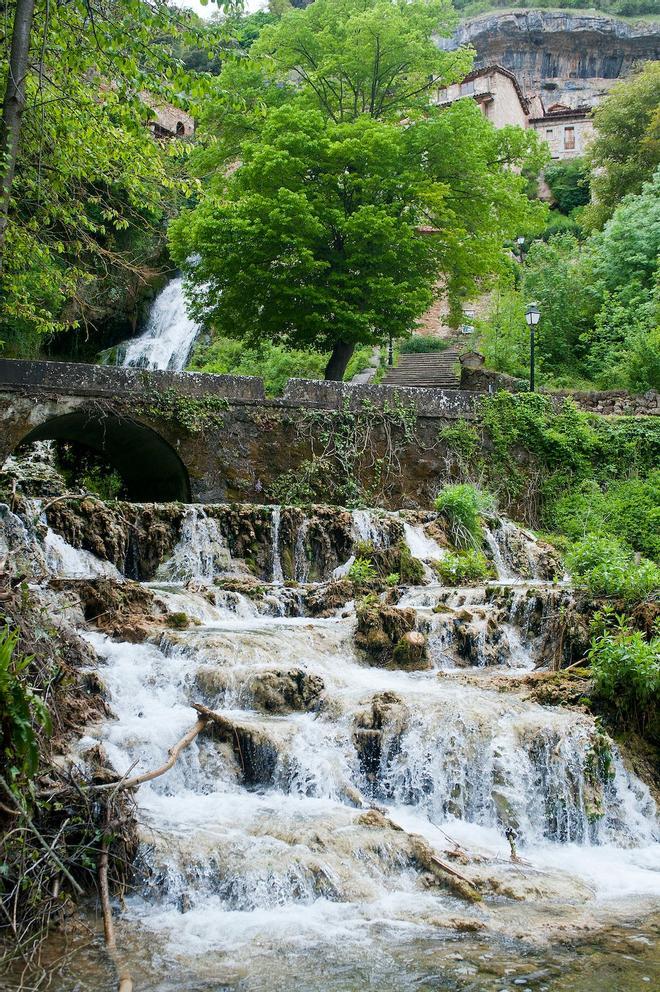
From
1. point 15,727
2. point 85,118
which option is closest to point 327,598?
point 85,118

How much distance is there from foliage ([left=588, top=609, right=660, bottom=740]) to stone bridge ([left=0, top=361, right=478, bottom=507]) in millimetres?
8415

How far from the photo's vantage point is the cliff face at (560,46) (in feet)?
209

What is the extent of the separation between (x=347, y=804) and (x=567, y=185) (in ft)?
151

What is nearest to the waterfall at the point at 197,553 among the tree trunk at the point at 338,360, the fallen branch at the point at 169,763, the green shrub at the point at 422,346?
the fallen branch at the point at 169,763

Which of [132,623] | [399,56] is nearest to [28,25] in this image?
[132,623]

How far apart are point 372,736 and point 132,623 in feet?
9.99

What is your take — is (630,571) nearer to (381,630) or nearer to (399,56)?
(381,630)

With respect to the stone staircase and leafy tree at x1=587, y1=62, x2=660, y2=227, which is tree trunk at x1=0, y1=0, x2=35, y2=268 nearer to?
the stone staircase

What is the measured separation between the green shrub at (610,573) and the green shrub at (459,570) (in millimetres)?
2858

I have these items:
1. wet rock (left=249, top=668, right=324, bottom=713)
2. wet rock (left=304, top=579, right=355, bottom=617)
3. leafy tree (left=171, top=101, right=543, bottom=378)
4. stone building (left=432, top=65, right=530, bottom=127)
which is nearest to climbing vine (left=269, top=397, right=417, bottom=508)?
leafy tree (left=171, top=101, right=543, bottom=378)

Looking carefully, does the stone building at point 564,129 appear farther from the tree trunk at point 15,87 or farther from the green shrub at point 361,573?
the tree trunk at point 15,87

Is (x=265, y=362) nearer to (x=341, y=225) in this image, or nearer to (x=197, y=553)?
(x=341, y=225)

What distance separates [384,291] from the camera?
1806 centimetres

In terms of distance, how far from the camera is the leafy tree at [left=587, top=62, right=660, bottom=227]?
3534 centimetres
